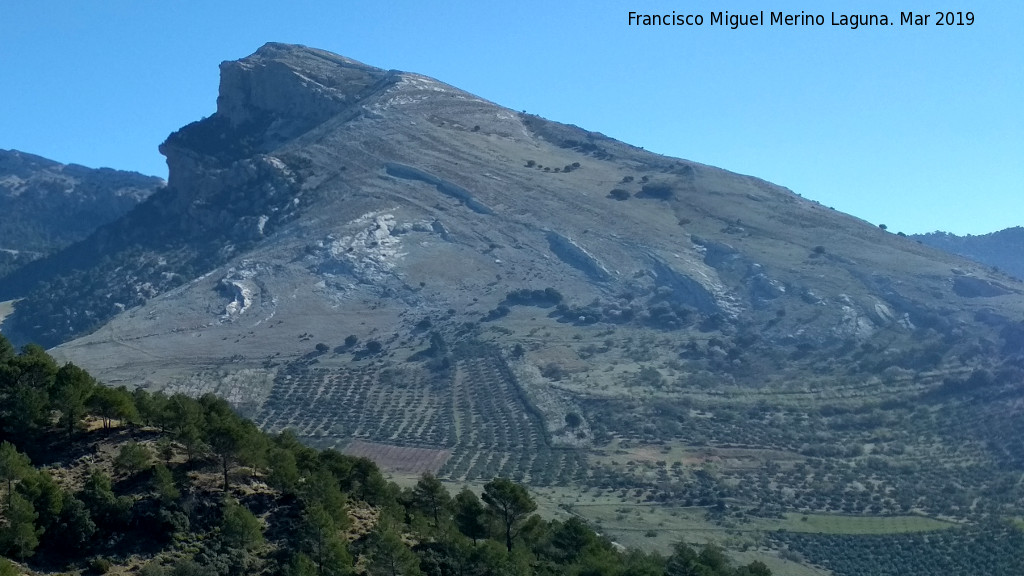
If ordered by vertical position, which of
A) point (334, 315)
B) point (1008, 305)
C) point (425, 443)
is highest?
point (1008, 305)

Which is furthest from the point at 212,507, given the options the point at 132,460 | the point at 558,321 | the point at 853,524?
the point at 558,321

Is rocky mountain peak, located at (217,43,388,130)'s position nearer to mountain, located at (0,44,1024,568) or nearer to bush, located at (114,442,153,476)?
mountain, located at (0,44,1024,568)

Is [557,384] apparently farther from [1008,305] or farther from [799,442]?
[1008,305]

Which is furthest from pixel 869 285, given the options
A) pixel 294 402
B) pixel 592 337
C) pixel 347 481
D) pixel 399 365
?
pixel 347 481

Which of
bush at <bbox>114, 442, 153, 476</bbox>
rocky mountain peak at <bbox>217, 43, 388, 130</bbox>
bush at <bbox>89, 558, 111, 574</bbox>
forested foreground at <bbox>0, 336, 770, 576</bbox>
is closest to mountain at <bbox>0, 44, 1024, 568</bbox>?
rocky mountain peak at <bbox>217, 43, 388, 130</bbox>

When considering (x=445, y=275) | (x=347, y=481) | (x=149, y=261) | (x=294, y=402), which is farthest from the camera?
(x=149, y=261)

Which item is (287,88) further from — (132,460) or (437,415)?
(132,460)

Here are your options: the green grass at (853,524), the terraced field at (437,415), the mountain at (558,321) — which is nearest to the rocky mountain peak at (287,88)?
the mountain at (558,321)
